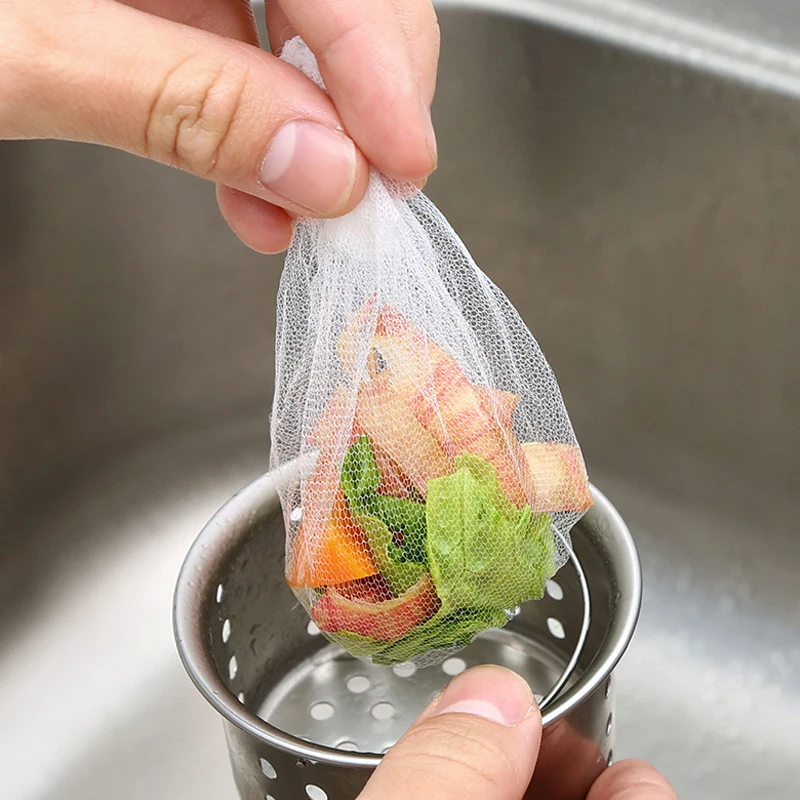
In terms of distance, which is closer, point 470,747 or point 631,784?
point 470,747

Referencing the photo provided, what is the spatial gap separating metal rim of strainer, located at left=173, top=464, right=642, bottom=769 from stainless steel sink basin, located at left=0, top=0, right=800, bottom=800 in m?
0.22

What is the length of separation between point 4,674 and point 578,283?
1.41 ft

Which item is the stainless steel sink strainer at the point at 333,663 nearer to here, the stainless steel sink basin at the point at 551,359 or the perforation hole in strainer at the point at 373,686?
the perforation hole in strainer at the point at 373,686

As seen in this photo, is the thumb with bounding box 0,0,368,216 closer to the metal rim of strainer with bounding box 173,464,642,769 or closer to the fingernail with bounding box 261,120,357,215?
the fingernail with bounding box 261,120,357,215

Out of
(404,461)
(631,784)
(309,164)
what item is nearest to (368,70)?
(309,164)

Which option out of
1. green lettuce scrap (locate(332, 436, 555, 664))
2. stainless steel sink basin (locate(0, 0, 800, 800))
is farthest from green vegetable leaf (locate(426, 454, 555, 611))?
stainless steel sink basin (locate(0, 0, 800, 800))

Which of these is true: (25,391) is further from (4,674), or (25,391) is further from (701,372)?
(701,372)

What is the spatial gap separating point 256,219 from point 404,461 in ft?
0.40

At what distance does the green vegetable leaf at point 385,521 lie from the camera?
40 centimetres

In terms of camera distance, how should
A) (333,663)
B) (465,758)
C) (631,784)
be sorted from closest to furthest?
(465,758)
(631,784)
(333,663)

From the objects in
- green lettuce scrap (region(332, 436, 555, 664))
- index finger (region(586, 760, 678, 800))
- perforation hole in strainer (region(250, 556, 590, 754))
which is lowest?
perforation hole in strainer (region(250, 556, 590, 754))

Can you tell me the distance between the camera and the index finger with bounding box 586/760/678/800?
46 centimetres

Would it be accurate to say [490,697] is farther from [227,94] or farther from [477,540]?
[227,94]

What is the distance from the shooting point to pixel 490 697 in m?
0.38
